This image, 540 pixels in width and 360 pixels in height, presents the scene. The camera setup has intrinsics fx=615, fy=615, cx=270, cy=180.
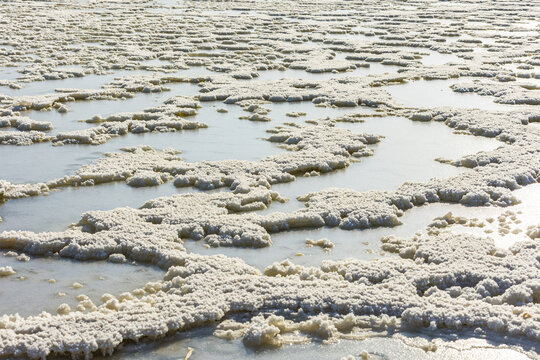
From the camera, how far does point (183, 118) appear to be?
13750 mm

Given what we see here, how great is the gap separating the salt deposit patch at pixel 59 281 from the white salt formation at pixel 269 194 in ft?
0.29

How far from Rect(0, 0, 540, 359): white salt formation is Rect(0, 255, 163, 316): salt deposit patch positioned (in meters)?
0.09

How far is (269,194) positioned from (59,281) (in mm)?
3429

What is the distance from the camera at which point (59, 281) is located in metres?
6.77

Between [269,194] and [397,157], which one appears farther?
[397,157]

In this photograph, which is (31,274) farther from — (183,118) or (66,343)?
(183,118)

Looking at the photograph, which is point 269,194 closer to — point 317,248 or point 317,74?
point 317,248

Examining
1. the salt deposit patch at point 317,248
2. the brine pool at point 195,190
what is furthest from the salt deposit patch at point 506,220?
the salt deposit patch at point 317,248

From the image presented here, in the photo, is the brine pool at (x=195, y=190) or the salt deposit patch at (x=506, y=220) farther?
the salt deposit patch at (x=506, y=220)

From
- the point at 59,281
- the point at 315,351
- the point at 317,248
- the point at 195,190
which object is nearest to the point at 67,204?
the point at 195,190

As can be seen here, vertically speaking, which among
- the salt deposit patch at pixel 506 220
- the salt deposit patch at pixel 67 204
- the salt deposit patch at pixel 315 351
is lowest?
the salt deposit patch at pixel 67 204

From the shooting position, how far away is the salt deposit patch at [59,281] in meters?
6.32

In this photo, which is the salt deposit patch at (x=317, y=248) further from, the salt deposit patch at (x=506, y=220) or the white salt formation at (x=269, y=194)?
the salt deposit patch at (x=506, y=220)

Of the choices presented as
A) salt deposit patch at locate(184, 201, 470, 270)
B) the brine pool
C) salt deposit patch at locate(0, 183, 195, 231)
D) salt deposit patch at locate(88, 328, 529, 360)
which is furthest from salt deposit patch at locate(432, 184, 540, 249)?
→ salt deposit patch at locate(0, 183, 195, 231)
